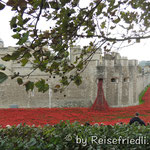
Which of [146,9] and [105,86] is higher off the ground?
[146,9]

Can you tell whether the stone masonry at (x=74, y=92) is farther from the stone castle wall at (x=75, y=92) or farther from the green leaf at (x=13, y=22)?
the green leaf at (x=13, y=22)

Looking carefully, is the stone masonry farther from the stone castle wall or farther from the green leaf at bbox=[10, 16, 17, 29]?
the green leaf at bbox=[10, 16, 17, 29]

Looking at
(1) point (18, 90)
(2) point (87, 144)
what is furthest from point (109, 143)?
(1) point (18, 90)

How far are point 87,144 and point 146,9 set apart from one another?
370 centimetres

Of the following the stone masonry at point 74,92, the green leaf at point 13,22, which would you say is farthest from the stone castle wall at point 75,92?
the green leaf at point 13,22

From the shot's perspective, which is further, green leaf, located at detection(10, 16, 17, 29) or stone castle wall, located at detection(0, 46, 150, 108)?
stone castle wall, located at detection(0, 46, 150, 108)

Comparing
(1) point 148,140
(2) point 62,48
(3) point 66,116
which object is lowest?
(3) point 66,116

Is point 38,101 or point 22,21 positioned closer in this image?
point 22,21

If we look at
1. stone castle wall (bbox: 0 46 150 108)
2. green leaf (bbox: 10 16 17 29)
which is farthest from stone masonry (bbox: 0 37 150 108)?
green leaf (bbox: 10 16 17 29)

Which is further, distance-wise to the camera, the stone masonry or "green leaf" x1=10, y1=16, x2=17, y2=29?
the stone masonry

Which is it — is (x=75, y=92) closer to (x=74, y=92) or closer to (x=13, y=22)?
(x=74, y=92)

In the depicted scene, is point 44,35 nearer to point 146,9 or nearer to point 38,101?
point 146,9

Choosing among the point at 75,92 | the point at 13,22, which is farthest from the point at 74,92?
the point at 13,22

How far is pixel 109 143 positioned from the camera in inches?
124
